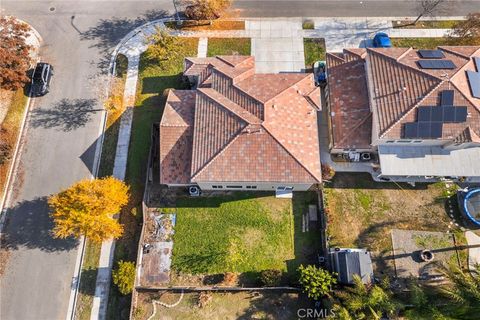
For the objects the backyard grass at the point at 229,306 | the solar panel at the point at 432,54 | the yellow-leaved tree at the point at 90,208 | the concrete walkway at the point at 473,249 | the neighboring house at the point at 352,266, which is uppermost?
the solar panel at the point at 432,54

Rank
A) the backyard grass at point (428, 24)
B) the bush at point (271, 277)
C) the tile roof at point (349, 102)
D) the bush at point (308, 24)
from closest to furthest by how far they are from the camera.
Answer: the bush at point (271, 277) < the tile roof at point (349, 102) < the backyard grass at point (428, 24) < the bush at point (308, 24)

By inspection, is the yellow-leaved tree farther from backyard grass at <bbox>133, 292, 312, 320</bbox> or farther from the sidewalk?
backyard grass at <bbox>133, 292, 312, 320</bbox>

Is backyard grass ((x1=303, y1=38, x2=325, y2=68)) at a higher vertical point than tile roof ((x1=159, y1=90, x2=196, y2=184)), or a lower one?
higher

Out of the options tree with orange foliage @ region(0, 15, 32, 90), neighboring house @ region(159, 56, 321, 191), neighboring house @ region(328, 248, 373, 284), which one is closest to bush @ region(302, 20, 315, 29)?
neighboring house @ region(159, 56, 321, 191)

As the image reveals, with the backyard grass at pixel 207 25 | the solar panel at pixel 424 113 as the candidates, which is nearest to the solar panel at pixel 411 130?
the solar panel at pixel 424 113

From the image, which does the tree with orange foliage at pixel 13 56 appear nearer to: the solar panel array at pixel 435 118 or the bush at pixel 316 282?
the bush at pixel 316 282

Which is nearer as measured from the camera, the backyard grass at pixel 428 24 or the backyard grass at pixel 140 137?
the backyard grass at pixel 140 137

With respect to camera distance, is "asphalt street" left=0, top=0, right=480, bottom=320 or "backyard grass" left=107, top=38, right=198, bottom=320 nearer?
"asphalt street" left=0, top=0, right=480, bottom=320
